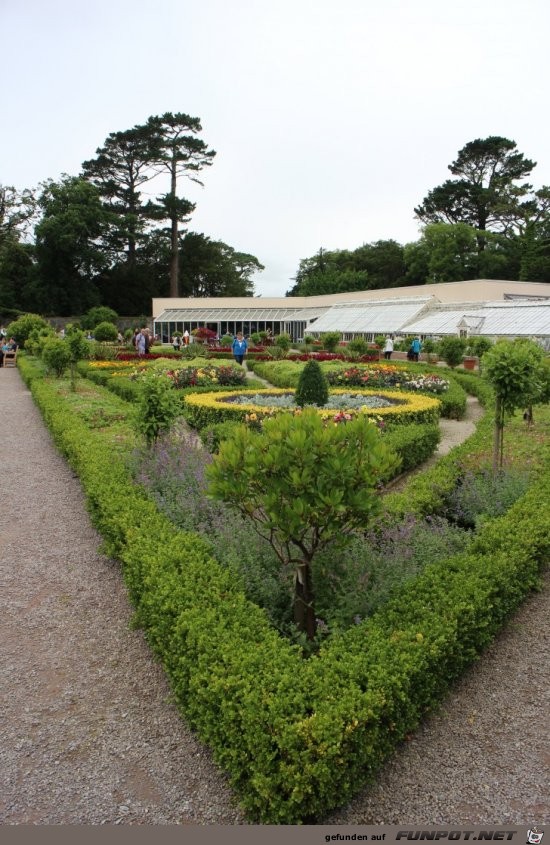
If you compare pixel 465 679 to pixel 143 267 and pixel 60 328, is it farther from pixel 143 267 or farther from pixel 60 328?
pixel 143 267

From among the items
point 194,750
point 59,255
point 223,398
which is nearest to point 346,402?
point 223,398

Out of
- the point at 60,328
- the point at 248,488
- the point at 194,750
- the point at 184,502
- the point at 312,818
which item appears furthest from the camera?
the point at 60,328

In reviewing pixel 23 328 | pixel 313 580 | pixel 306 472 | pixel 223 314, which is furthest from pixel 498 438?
pixel 223 314

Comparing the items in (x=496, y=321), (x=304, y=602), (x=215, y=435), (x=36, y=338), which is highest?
(x=496, y=321)

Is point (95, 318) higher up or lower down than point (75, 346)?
higher up

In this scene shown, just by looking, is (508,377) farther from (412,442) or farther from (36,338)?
(36,338)

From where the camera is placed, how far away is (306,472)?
311cm

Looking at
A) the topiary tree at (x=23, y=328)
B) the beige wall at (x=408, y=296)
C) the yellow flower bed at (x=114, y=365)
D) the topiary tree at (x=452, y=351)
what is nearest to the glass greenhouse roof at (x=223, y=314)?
the beige wall at (x=408, y=296)

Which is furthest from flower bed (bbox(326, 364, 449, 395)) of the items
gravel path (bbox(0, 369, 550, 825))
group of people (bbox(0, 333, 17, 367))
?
group of people (bbox(0, 333, 17, 367))

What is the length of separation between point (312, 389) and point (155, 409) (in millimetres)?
5173

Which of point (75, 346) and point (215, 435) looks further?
point (75, 346)

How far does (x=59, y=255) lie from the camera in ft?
151

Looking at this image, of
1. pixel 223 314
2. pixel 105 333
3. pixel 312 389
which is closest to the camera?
pixel 312 389

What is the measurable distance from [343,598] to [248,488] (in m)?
0.93
